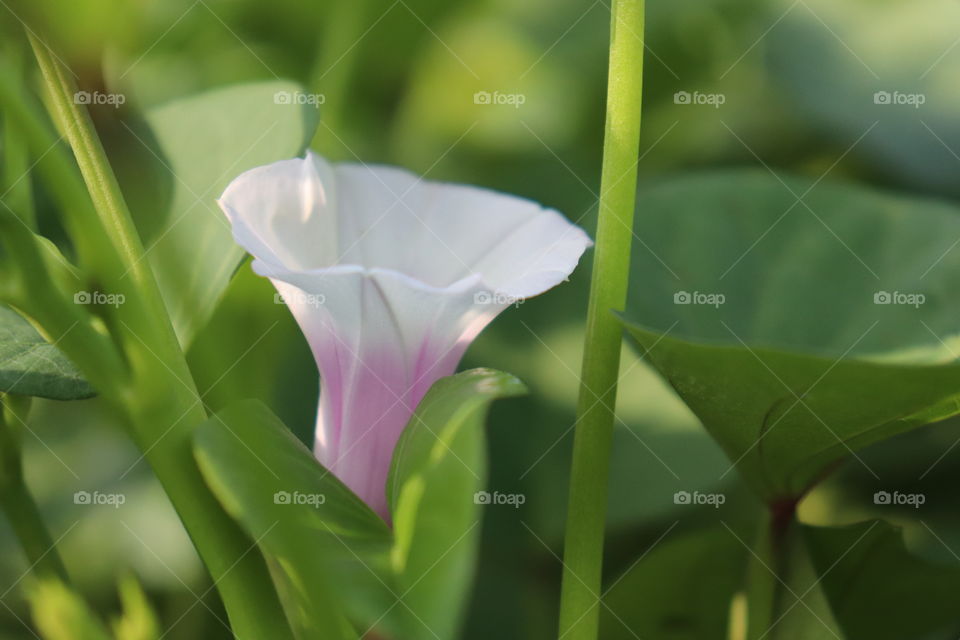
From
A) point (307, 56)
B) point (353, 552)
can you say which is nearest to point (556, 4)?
point (307, 56)

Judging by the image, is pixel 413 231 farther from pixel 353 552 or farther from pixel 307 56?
pixel 307 56

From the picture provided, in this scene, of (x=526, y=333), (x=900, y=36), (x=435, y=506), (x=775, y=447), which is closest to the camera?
(x=435, y=506)

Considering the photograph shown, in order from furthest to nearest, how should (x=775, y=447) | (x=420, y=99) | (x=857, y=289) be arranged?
(x=420, y=99)
(x=857, y=289)
(x=775, y=447)
